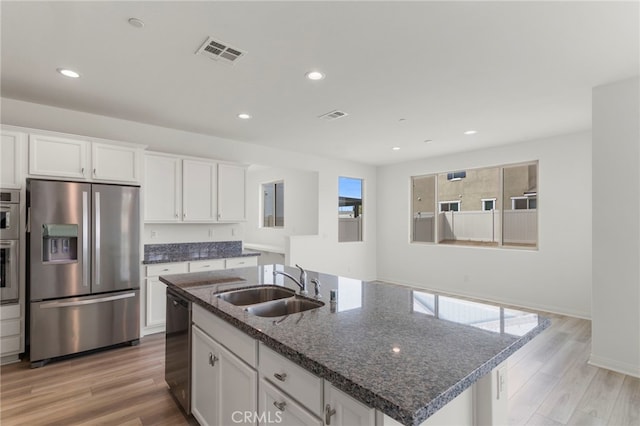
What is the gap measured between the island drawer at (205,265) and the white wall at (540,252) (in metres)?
4.02

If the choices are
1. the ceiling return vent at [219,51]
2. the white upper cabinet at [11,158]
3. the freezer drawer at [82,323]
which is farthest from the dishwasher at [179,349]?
the white upper cabinet at [11,158]

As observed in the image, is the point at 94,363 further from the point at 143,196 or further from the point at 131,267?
the point at 143,196

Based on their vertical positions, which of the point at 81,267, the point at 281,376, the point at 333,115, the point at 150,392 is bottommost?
the point at 150,392

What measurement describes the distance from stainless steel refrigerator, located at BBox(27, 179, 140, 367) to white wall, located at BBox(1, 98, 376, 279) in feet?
2.93

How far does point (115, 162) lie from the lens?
356cm

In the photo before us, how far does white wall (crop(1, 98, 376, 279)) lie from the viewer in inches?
141

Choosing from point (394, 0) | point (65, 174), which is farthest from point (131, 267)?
point (394, 0)

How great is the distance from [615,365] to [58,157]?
575 cm

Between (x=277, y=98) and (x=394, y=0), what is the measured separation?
1737mm

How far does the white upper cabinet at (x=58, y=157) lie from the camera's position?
10.2 ft

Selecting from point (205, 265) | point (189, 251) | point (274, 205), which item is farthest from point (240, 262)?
point (274, 205)

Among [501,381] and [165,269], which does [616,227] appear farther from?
[165,269]

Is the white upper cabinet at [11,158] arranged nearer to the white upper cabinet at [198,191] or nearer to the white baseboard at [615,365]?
the white upper cabinet at [198,191]

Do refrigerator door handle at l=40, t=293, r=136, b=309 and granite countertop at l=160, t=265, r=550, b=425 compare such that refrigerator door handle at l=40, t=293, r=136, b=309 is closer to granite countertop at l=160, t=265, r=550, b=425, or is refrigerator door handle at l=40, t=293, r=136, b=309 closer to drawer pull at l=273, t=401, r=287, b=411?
granite countertop at l=160, t=265, r=550, b=425
